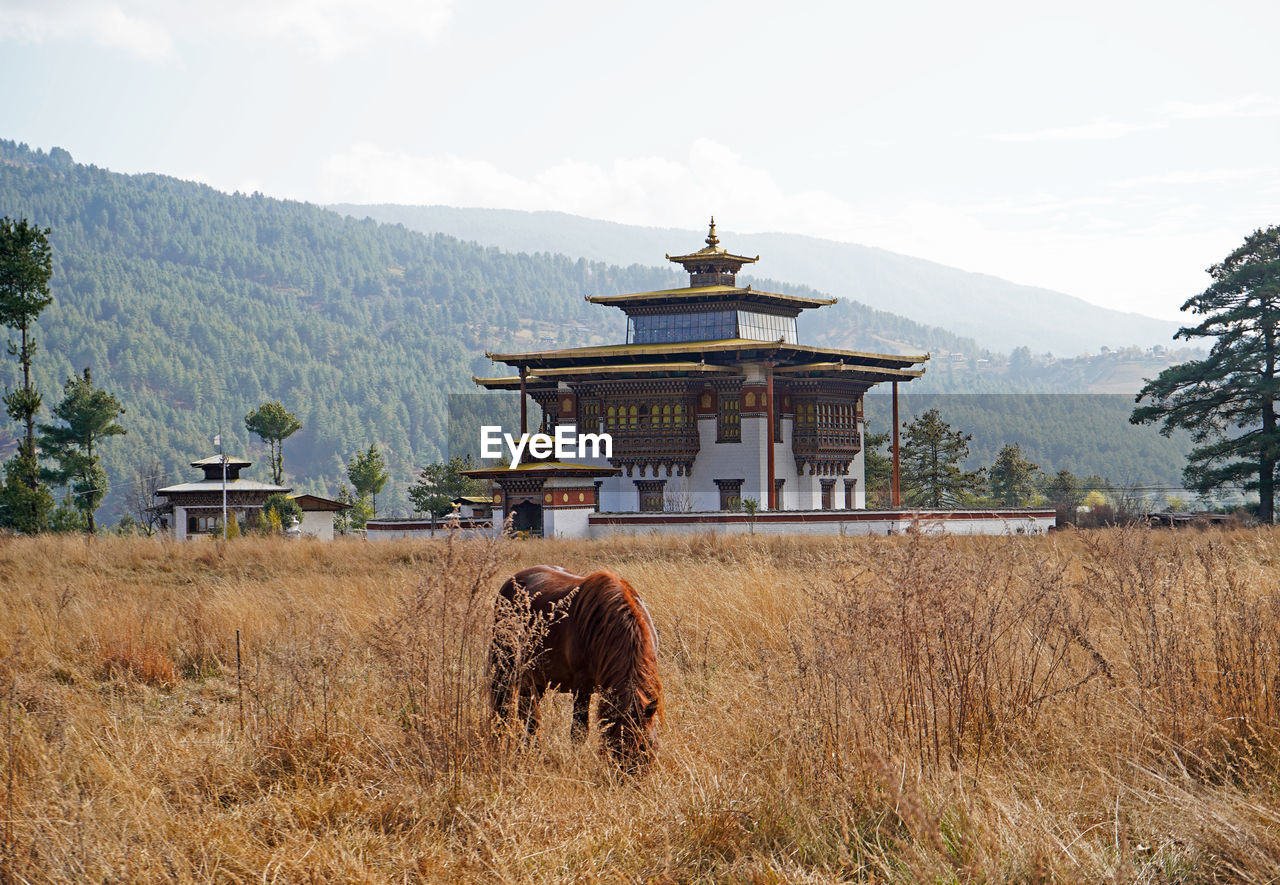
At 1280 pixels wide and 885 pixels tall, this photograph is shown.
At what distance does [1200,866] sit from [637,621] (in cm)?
277

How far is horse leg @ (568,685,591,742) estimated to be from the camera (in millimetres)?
6469

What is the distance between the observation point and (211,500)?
2243 inches

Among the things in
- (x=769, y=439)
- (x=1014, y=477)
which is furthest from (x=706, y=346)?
(x=1014, y=477)

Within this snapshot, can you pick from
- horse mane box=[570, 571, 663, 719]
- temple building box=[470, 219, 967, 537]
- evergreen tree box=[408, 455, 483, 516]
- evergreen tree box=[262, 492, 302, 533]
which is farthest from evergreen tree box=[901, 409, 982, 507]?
horse mane box=[570, 571, 663, 719]

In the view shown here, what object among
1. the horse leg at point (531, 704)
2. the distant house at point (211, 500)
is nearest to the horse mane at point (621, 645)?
the horse leg at point (531, 704)

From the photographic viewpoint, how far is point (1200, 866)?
4.84 meters

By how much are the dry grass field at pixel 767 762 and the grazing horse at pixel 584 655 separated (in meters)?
0.15

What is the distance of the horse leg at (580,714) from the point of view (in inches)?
255

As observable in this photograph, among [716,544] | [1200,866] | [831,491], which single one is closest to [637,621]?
[1200,866]

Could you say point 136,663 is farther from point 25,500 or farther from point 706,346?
point 706,346

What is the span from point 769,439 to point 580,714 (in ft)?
117

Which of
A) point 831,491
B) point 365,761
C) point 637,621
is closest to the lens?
point 637,621

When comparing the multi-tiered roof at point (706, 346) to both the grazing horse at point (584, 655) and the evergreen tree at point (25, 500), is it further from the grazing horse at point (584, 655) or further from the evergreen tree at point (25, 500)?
the grazing horse at point (584, 655)

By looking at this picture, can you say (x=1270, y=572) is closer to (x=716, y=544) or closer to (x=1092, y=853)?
(x=1092, y=853)
